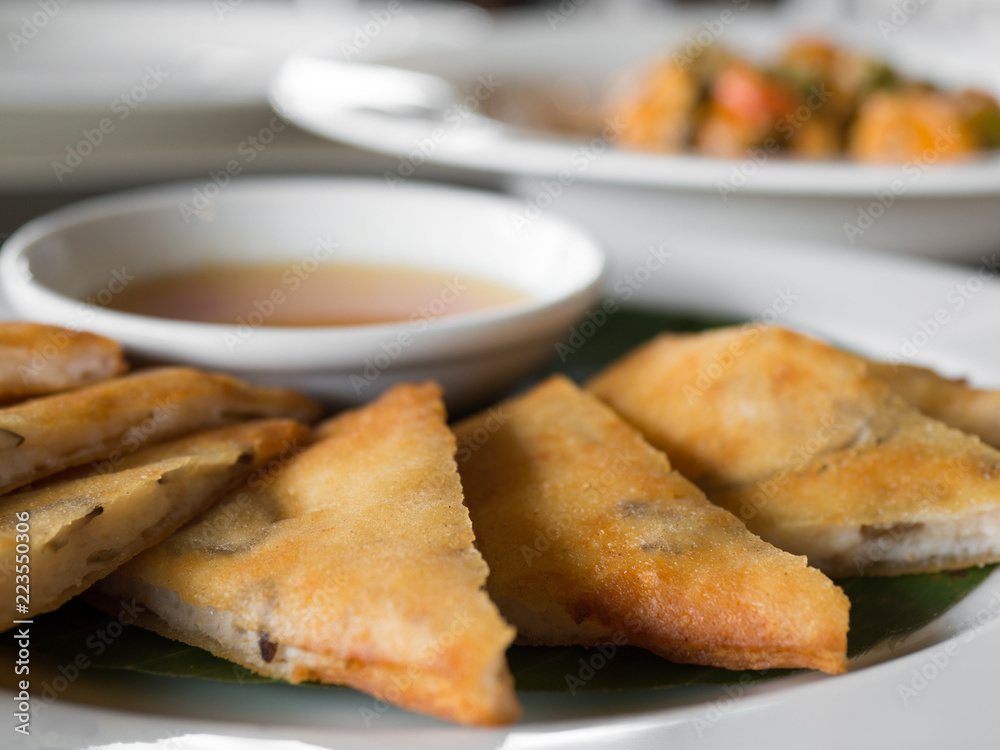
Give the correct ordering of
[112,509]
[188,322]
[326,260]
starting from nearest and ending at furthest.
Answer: [112,509]
[188,322]
[326,260]

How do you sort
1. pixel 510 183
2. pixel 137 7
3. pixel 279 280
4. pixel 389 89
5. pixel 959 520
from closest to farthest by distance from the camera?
pixel 959 520 < pixel 279 280 < pixel 510 183 < pixel 389 89 < pixel 137 7

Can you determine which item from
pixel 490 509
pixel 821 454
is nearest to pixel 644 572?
pixel 490 509

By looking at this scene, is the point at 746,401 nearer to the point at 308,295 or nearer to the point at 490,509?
the point at 490,509

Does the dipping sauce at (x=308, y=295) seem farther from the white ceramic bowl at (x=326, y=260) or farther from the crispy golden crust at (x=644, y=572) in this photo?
the crispy golden crust at (x=644, y=572)

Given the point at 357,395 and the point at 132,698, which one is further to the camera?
the point at 357,395

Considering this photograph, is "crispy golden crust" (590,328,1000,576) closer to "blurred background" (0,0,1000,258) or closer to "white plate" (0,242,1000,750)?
"white plate" (0,242,1000,750)

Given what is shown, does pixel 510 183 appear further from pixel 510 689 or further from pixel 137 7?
pixel 137 7

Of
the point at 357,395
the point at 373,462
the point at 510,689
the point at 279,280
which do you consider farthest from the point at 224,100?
the point at 510,689
